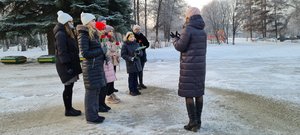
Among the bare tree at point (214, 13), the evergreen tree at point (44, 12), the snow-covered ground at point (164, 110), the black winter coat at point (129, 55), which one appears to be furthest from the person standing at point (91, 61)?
the bare tree at point (214, 13)

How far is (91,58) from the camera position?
17.0 feet

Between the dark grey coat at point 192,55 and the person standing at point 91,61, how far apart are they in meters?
1.40

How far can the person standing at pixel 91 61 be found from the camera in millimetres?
5125

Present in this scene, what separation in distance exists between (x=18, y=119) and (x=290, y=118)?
5.08 m

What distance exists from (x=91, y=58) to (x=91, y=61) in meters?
0.05

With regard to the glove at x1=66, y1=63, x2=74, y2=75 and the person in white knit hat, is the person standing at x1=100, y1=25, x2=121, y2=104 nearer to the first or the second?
the person in white knit hat

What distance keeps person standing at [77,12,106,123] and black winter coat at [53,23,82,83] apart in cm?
41

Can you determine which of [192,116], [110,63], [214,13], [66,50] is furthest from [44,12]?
[214,13]

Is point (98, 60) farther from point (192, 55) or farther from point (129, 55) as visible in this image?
point (129, 55)

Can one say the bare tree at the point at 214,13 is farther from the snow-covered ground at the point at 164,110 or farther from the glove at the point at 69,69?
the glove at the point at 69,69

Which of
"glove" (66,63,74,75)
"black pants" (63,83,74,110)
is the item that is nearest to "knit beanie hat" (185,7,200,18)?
"glove" (66,63,74,75)

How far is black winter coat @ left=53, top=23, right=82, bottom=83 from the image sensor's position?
5461 mm

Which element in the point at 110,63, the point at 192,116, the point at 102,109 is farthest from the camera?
the point at 110,63

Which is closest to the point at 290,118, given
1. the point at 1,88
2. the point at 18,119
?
the point at 18,119
